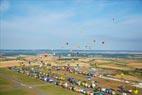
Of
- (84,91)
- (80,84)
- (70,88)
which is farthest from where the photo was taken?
(80,84)

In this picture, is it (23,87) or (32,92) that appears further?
(23,87)

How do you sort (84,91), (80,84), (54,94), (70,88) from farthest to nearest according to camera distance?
(80,84) → (70,88) → (84,91) → (54,94)

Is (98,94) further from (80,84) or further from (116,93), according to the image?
(80,84)

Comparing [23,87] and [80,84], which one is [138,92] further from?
[23,87]

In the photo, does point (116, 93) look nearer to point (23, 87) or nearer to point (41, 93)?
point (41, 93)

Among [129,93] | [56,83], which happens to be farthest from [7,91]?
[129,93]

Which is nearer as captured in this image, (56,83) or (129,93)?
(129,93)

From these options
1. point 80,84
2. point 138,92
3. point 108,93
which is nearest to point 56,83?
point 80,84

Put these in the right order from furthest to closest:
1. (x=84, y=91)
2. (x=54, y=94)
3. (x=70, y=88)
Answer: (x=70, y=88) < (x=84, y=91) < (x=54, y=94)

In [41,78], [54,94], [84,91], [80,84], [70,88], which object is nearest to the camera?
[54,94]
